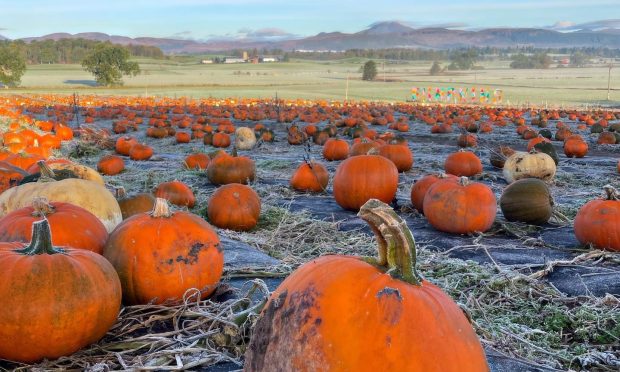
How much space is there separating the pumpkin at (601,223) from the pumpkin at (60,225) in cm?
426

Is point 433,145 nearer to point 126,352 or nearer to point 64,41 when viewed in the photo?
point 126,352

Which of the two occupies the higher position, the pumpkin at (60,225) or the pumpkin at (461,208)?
the pumpkin at (60,225)

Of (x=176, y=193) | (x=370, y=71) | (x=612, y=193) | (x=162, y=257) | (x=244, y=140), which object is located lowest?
(x=244, y=140)

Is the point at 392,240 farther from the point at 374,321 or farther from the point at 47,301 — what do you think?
the point at 47,301

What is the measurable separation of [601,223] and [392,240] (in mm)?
4201

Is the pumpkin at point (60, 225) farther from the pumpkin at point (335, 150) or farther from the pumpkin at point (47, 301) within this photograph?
the pumpkin at point (335, 150)

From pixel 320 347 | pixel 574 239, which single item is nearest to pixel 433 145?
pixel 574 239

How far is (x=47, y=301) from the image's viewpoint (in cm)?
267

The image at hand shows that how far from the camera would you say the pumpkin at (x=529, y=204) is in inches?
263

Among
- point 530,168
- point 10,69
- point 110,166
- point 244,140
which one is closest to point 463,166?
point 530,168

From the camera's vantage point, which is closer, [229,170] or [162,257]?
[162,257]

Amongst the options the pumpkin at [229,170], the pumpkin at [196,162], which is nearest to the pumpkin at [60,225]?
the pumpkin at [229,170]

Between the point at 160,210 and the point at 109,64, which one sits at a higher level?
the point at 109,64

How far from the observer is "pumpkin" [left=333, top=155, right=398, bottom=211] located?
7301 millimetres
